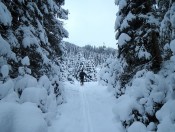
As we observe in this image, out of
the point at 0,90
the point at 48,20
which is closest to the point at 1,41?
the point at 0,90

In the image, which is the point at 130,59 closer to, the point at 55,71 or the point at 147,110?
the point at 147,110

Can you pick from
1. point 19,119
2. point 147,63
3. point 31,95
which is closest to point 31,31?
point 31,95

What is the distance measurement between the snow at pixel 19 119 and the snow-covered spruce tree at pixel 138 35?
651 centimetres

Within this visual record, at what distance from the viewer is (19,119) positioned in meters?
4.87

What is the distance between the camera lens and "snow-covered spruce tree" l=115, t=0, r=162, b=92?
975 cm

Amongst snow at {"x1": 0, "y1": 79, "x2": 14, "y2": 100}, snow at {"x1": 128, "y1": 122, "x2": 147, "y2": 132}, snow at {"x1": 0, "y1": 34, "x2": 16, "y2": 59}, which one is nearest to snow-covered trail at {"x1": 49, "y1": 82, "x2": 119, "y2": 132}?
snow at {"x1": 128, "y1": 122, "x2": 147, "y2": 132}

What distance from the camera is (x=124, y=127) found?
9.17 m

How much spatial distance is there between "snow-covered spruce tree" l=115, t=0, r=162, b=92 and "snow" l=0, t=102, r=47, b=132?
651cm

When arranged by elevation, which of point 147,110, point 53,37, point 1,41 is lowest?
point 147,110

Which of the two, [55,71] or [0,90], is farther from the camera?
[55,71]

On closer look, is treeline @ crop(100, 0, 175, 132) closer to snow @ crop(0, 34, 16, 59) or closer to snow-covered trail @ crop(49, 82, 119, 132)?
snow-covered trail @ crop(49, 82, 119, 132)

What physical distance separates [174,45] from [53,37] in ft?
33.7

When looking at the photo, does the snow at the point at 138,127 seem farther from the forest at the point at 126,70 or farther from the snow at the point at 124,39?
the snow at the point at 124,39

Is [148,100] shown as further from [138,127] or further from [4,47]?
[4,47]
